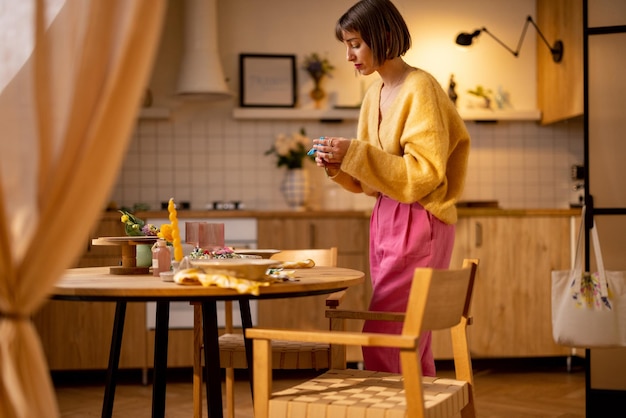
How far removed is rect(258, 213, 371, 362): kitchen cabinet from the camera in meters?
4.32

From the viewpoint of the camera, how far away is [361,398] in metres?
1.77

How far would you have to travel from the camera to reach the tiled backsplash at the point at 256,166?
488cm

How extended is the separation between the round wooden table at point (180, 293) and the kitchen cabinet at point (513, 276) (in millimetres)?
2138

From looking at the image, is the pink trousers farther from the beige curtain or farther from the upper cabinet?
the upper cabinet

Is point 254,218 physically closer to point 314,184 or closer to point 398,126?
point 314,184

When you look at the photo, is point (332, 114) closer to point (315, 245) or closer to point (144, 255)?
point (315, 245)

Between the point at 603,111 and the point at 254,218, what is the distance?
182 cm

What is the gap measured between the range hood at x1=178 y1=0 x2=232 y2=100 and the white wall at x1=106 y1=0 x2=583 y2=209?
0.61 ft

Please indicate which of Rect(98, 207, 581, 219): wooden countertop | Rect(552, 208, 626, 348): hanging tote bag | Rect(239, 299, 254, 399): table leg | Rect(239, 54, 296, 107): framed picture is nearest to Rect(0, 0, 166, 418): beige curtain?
Rect(239, 299, 254, 399): table leg

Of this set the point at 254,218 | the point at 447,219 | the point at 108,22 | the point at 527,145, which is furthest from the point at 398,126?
the point at 527,145

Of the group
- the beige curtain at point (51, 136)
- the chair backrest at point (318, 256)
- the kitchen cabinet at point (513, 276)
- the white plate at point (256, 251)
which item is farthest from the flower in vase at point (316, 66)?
the beige curtain at point (51, 136)

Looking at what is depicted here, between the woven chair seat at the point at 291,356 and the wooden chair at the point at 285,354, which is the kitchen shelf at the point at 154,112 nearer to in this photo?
the wooden chair at the point at 285,354

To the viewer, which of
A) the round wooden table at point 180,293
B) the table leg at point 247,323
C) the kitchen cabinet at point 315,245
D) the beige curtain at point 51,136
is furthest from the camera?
the kitchen cabinet at point 315,245

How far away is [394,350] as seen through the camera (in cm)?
230
